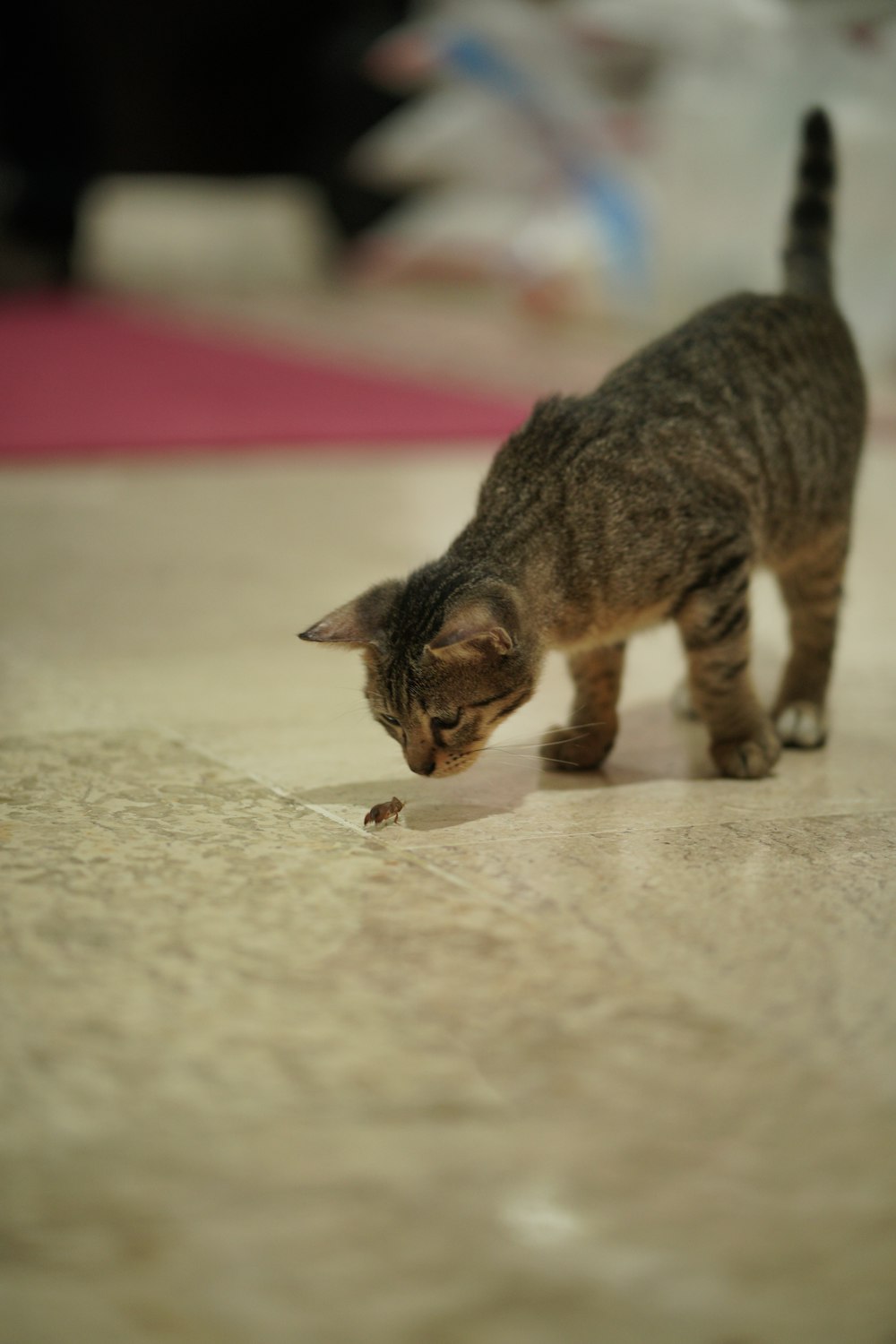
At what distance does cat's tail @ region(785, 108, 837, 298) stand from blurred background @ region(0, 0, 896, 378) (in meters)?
1.78

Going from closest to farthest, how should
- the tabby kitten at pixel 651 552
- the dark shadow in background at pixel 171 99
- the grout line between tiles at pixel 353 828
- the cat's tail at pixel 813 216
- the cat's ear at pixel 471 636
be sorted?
the grout line between tiles at pixel 353 828 < the cat's ear at pixel 471 636 < the tabby kitten at pixel 651 552 < the cat's tail at pixel 813 216 < the dark shadow in background at pixel 171 99

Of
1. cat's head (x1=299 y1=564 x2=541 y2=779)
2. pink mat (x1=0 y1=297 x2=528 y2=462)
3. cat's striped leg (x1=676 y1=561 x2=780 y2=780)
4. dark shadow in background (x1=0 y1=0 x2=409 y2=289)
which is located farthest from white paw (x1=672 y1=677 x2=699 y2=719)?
dark shadow in background (x1=0 y1=0 x2=409 y2=289)

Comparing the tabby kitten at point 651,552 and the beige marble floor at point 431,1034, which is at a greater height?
the tabby kitten at point 651,552

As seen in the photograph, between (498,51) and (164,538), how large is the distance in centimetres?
364

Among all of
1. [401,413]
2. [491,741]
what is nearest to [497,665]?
[491,741]

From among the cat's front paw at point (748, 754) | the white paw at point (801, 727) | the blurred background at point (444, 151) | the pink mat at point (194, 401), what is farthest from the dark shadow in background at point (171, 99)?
the cat's front paw at point (748, 754)

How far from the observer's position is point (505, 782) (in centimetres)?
191

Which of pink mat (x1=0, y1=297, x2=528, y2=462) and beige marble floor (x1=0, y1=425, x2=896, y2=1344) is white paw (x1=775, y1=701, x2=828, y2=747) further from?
pink mat (x1=0, y1=297, x2=528, y2=462)

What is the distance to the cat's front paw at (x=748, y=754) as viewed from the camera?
193 cm

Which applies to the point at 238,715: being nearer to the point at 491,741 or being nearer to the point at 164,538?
the point at 491,741

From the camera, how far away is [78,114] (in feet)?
25.3

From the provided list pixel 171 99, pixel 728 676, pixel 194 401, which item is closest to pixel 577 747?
pixel 728 676

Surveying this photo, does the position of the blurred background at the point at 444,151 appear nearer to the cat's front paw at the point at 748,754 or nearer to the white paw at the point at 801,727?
the white paw at the point at 801,727

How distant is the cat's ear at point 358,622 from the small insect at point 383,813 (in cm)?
17
